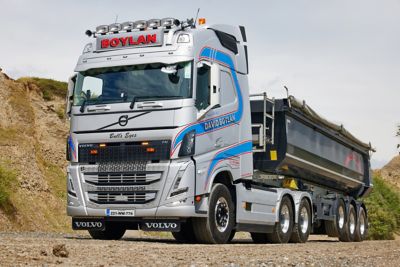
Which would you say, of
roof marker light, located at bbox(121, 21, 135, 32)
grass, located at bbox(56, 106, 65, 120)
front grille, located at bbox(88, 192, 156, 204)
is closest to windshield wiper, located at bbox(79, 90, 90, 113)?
roof marker light, located at bbox(121, 21, 135, 32)

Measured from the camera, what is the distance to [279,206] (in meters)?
15.8

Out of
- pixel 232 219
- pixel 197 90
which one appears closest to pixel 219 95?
pixel 197 90

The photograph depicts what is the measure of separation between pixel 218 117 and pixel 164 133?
4.47 ft

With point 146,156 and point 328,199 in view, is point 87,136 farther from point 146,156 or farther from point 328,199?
point 328,199

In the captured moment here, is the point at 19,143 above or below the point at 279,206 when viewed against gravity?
above

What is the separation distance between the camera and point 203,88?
12.5m

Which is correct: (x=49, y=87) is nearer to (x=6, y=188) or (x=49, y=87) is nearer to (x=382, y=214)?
(x=6, y=188)

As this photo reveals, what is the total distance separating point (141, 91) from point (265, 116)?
3.95 meters

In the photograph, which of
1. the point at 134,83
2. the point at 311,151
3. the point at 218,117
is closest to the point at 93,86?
the point at 134,83

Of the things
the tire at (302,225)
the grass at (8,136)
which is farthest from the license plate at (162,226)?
the grass at (8,136)

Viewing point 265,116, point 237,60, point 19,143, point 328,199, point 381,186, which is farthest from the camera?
point 381,186

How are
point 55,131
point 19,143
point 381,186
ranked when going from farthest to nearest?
point 381,186 < point 55,131 < point 19,143

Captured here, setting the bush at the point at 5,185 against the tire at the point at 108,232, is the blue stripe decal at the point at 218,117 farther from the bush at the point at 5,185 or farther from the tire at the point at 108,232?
the bush at the point at 5,185

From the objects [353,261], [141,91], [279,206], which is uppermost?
[141,91]
